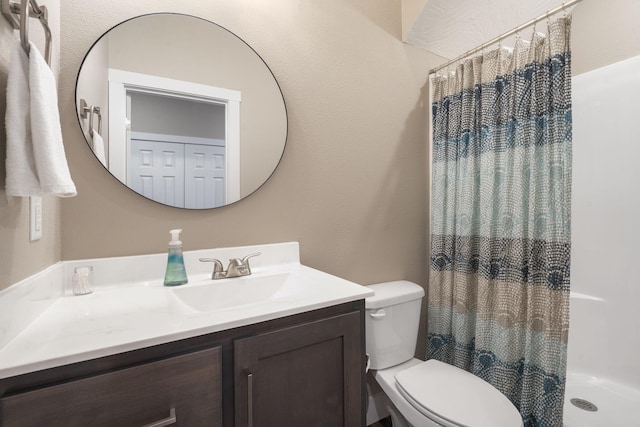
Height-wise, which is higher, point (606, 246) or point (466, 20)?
point (466, 20)

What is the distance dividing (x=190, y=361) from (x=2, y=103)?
747 mm

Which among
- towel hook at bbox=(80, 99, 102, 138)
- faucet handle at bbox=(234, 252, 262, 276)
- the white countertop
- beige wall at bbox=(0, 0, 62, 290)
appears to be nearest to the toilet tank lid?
the white countertop

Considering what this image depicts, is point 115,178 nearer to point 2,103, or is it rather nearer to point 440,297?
point 2,103

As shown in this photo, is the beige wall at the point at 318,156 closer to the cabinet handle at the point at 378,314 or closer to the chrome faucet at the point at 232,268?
the chrome faucet at the point at 232,268

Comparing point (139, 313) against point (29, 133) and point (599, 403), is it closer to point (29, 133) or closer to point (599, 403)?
point (29, 133)

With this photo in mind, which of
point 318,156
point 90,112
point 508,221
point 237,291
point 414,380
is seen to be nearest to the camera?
point 90,112

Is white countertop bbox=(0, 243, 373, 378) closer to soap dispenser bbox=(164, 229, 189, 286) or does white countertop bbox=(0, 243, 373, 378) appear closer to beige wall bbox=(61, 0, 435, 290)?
soap dispenser bbox=(164, 229, 189, 286)

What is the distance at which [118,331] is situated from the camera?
69 cm

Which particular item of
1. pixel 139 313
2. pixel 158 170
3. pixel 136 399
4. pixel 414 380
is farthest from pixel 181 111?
pixel 414 380

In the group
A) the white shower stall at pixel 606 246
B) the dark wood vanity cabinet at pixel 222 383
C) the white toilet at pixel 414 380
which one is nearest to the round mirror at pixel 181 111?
the dark wood vanity cabinet at pixel 222 383

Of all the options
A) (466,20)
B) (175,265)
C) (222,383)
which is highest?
(466,20)

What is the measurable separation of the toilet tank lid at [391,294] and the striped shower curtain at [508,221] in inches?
10.0

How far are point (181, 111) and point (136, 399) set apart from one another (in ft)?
3.31

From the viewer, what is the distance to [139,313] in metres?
0.81
